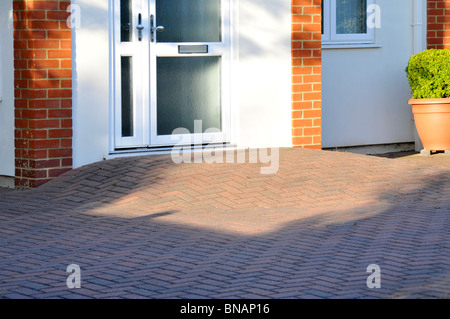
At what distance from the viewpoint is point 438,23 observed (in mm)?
13758

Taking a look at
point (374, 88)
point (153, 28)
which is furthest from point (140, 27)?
point (374, 88)

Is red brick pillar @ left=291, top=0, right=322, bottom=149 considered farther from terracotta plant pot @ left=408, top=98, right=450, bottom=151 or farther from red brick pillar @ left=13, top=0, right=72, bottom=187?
red brick pillar @ left=13, top=0, right=72, bottom=187

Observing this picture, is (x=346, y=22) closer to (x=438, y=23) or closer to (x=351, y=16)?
(x=351, y=16)

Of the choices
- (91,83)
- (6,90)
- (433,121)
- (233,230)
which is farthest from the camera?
(433,121)

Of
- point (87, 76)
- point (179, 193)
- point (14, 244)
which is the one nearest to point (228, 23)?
point (87, 76)

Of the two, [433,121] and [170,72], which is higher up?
[170,72]

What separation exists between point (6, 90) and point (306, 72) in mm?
3713

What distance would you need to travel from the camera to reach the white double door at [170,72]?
9977 millimetres

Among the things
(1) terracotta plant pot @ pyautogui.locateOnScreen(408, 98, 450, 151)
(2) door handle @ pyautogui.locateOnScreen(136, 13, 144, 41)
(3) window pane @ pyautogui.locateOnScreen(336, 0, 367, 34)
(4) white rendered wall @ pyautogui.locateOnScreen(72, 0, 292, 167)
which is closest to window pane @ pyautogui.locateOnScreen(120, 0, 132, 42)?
(2) door handle @ pyautogui.locateOnScreen(136, 13, 144, 41)

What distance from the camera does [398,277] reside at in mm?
5664

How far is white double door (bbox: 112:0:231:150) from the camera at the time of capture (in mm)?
9977

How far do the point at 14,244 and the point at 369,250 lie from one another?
8.91 feet

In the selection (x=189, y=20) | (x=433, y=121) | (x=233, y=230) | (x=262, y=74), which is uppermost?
(x=189, y=20)

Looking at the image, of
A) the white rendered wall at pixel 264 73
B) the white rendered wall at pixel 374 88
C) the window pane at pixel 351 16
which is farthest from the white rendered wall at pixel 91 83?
the window pane at pixel 351 16
